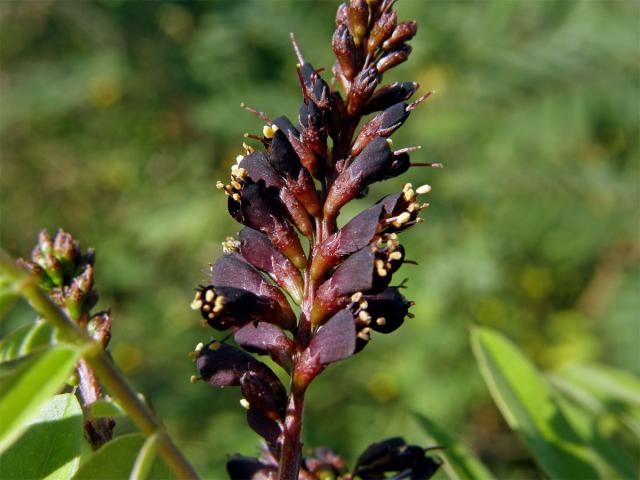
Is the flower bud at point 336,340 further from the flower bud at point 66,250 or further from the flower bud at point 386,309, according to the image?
the flower bud at point 66,250

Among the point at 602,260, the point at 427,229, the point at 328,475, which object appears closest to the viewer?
the point at 328,475

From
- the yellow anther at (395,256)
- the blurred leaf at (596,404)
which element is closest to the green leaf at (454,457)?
the blurred leaf at (596,404)

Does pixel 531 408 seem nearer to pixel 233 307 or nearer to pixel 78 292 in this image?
pixel 233 307

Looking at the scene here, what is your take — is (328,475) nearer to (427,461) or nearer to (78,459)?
(427,461)

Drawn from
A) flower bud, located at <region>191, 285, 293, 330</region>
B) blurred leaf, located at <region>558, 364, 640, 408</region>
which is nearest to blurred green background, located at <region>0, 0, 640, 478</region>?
blurred leaf, located at <region>558, 364, 640, 408</region>

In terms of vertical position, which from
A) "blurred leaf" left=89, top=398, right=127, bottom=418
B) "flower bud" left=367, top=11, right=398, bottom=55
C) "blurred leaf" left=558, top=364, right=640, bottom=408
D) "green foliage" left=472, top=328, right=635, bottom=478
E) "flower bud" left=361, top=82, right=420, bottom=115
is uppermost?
"flower bud" left=367, top=11, right=398, bottom=55

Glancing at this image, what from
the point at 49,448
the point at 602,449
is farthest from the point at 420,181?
the point at 49,448

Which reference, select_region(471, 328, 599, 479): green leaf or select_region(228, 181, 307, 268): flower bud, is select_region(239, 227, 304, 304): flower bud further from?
select_region(471, 328, 599, 479): green leaf

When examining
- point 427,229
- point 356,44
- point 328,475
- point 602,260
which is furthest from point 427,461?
point 602,260
